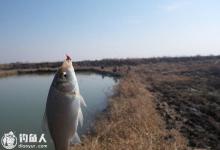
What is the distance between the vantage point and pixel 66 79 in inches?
75.5

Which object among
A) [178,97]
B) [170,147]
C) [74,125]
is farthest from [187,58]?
[74,125]

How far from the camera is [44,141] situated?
11.1 m

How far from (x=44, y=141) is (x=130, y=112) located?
118 inches

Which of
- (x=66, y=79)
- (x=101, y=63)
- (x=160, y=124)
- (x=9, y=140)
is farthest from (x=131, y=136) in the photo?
(x=101, y=63)

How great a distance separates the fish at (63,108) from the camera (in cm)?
186

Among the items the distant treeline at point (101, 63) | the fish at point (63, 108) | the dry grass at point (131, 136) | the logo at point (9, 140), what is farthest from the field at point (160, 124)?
the distant treeline at point (101, 63)

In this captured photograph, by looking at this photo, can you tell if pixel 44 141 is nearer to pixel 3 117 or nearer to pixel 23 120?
pixel 23 120

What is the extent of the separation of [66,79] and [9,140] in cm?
1059

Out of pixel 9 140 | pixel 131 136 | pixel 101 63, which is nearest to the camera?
pixel 131 136

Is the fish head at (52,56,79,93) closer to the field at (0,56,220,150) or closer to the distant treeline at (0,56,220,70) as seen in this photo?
the field at (0,56,220,150)

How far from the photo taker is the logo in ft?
36.3

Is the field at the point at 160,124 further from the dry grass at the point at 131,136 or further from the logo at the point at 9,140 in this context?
the logo at the point at 9,140

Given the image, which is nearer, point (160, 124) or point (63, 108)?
point (63, 108)

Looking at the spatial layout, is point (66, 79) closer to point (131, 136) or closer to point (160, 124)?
point (131, 136)
